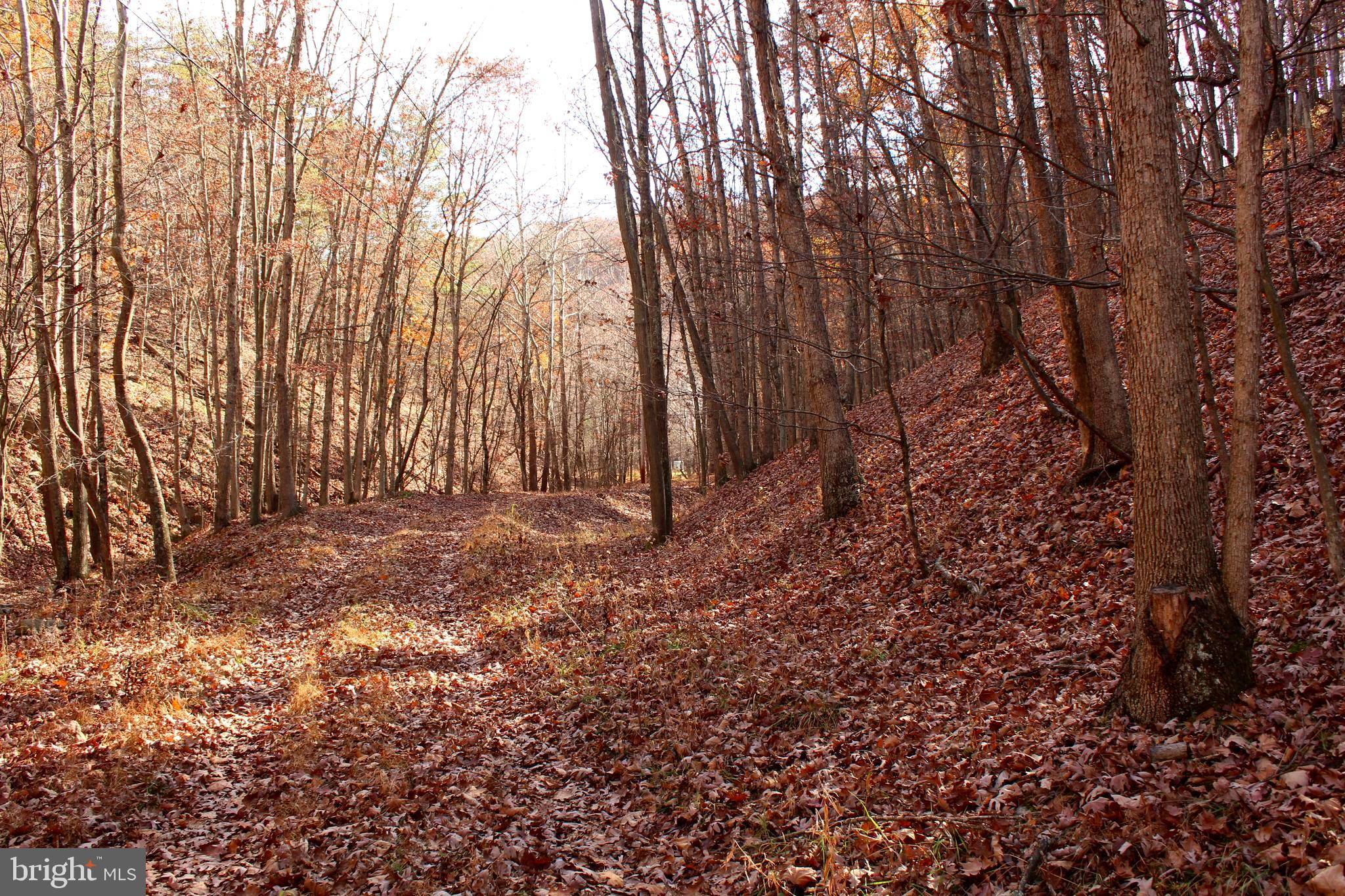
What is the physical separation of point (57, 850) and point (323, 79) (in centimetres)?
1719

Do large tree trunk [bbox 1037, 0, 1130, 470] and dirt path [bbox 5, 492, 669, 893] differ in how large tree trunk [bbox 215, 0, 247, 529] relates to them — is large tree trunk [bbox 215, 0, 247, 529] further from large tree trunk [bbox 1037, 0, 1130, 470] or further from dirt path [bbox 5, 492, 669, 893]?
large tree trunk [bbox 1037, 0, 1130, 470]

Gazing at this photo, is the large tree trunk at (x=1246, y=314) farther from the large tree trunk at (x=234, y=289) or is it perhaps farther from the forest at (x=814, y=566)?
the large tree trunk at (x=234, y=289)

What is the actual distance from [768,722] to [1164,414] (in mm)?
3478

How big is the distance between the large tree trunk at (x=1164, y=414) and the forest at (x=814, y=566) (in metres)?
0.02

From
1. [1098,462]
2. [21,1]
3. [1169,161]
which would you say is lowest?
[1098,462]

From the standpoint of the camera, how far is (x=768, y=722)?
18.7 ft

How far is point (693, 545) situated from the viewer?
13047 millimetres

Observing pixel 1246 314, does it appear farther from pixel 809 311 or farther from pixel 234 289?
pixel 234 289

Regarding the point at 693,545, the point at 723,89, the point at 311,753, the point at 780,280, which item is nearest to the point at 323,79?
the point at 723,89

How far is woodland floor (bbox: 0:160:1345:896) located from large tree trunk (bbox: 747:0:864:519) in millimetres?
510

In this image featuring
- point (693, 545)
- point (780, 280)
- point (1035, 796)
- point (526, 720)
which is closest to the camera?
point (1035, 796)

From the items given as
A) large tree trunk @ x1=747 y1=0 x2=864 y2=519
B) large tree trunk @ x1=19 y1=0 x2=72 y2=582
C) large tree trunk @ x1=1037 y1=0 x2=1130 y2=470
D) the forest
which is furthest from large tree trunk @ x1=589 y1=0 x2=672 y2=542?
large tree trunk @ x1=19 y1=0 x2=72 y2=582

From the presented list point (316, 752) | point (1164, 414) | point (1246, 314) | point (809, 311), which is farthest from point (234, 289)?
point (1246, 314)

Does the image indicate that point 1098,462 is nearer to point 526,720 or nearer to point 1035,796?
point 1035,796
